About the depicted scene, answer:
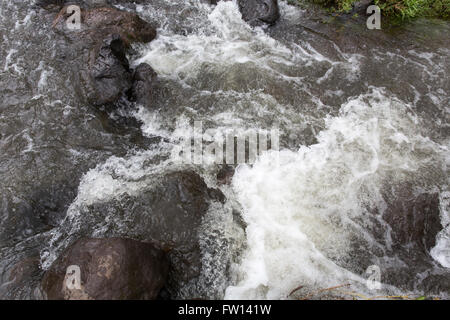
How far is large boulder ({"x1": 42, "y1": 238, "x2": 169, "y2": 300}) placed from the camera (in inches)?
130

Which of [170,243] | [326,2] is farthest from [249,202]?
[326,2]

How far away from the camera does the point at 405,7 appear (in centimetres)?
754

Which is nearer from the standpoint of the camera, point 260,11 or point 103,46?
point 103,46

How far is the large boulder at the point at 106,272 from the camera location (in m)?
3.29

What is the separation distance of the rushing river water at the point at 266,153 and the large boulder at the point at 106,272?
48 centimetres

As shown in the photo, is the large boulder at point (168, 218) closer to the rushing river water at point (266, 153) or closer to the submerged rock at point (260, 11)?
the rushing river water at point (266, 153)

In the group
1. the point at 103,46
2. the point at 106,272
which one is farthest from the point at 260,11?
the point at 106,272

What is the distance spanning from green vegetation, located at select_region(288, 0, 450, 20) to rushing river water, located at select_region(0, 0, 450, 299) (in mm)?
333

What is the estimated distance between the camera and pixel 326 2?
802 cm

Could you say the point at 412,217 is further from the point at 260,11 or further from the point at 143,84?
the point at 260,11

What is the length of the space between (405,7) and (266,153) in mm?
5678

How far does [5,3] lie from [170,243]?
7.70 meters
